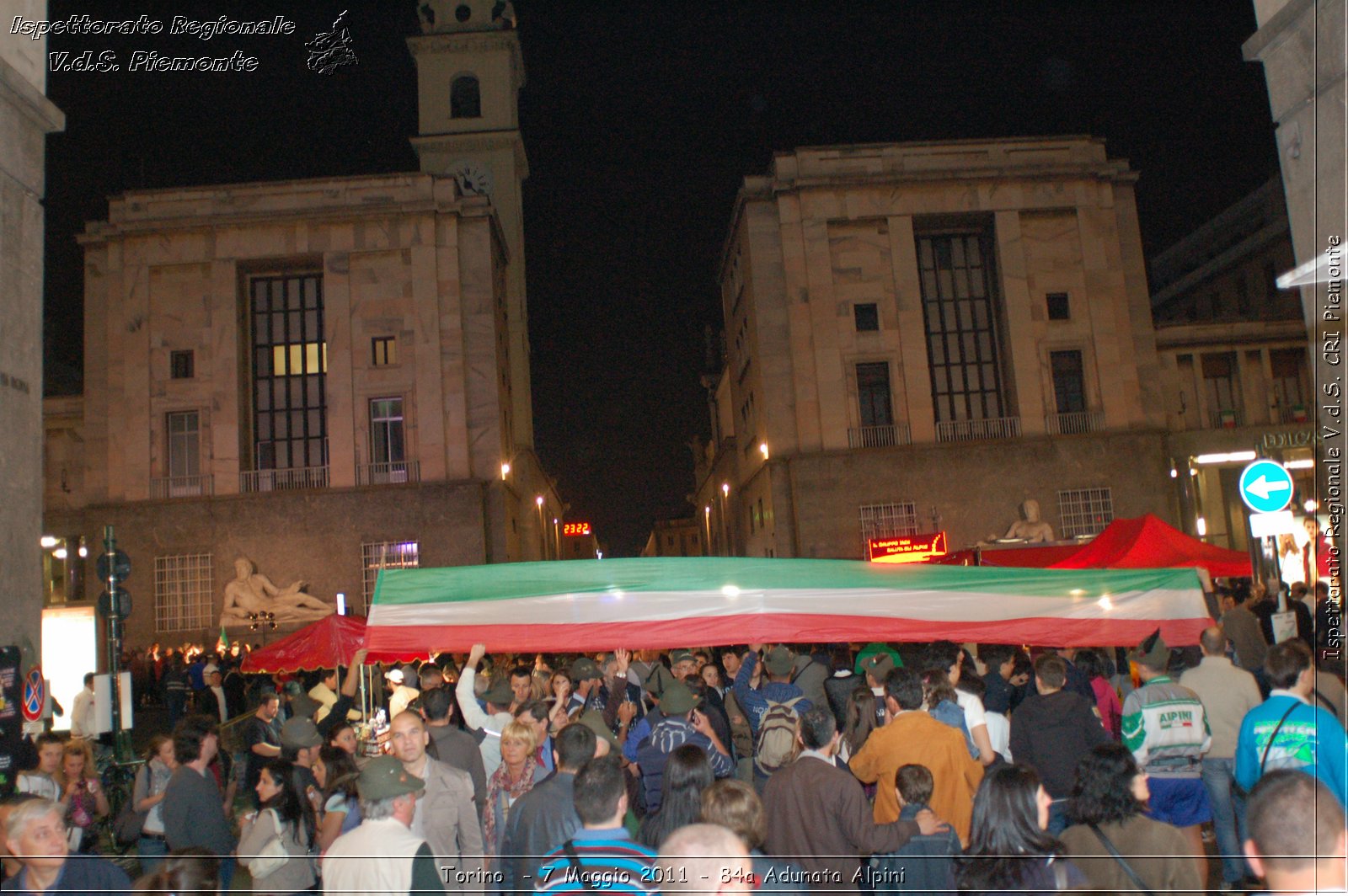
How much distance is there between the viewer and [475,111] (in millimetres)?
56656

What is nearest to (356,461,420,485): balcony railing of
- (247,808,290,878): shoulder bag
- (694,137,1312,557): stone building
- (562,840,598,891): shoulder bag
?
(694,137,1312,557): stone building

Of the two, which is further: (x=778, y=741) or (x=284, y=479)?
(x=284, y=479)

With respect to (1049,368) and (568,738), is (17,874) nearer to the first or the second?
(568,738)

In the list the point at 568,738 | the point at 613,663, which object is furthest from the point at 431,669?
the point at 568,738

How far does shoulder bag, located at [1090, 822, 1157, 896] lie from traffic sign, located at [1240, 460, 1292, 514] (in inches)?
228

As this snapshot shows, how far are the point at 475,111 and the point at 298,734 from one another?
53182 mm

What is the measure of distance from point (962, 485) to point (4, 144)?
3122 cm

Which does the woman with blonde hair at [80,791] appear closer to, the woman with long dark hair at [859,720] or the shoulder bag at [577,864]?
the shoulder bag at [577,864]

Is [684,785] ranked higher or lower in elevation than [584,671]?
lower

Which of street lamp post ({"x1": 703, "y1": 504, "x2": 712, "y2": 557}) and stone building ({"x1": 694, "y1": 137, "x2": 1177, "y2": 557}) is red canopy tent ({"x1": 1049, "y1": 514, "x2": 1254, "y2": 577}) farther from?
street lamp post ({"x1": 703, "y1": 504, "x2": 712, "y2": 557})

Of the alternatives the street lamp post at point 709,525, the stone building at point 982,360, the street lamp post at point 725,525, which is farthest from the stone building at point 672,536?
the stone building at point 982,360

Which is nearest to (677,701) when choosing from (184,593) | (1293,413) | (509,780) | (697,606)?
(509,780)

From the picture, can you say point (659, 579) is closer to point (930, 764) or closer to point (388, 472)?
point (930, 764)

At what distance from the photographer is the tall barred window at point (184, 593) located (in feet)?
116
